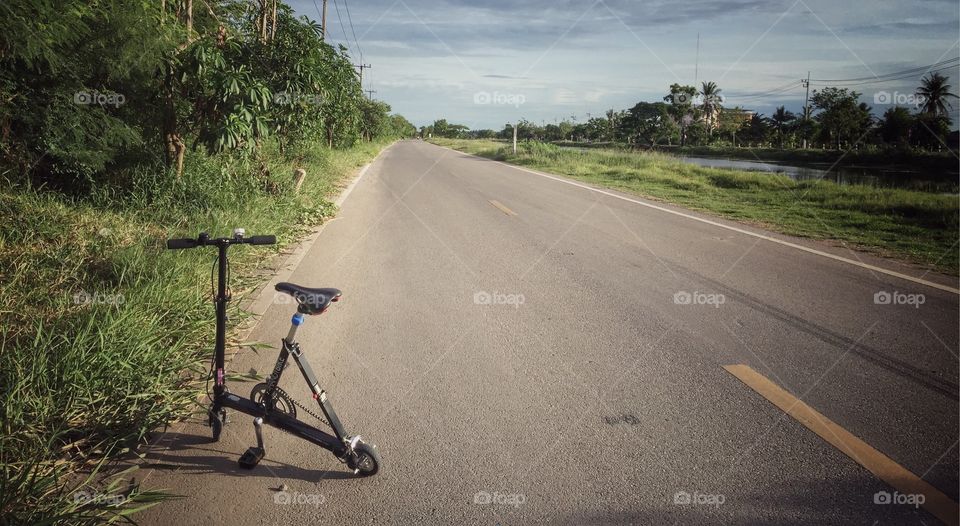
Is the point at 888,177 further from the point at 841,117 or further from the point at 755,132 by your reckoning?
the point at 755,132

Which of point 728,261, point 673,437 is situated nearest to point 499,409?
point 673,437

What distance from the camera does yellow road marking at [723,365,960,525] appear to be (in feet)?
8.64

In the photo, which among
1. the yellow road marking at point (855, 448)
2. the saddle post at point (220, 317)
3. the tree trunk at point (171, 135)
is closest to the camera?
the yellow road marking at point (855, 448)

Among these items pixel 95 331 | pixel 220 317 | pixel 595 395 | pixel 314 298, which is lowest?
pixel 595 395

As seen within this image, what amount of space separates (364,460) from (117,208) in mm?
6316

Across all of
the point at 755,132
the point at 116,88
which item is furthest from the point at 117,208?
the point at 755,132

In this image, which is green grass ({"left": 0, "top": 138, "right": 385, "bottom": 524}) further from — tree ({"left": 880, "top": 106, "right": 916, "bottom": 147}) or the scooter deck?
tree ({"left": 880, "top": 106, "right": 916, "bottom": 147})

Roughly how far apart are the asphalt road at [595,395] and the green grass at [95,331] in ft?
0.96

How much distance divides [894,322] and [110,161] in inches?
373

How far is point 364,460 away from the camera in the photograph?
282 cm

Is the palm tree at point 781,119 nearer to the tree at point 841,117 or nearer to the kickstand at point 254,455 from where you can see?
the tree at point 841,117

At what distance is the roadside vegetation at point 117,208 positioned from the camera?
2.93 metres

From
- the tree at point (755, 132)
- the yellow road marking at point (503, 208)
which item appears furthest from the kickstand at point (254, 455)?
the tree at point (755, 132)

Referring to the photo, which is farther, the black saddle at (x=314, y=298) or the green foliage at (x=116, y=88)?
the green foliage at (x=116, y=88)
